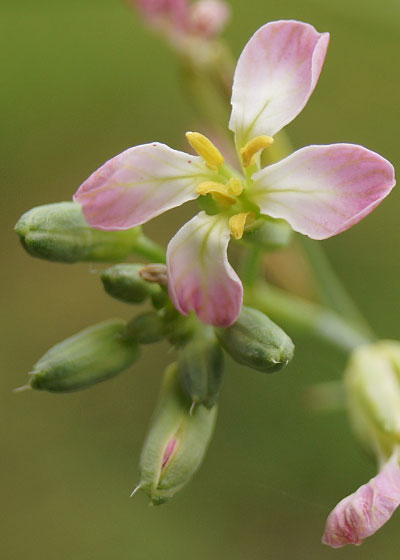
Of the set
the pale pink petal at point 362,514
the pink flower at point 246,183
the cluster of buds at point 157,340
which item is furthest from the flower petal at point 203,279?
the pale pink petal at point 362,514

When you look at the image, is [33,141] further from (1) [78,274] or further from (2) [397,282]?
(2) [397,282]

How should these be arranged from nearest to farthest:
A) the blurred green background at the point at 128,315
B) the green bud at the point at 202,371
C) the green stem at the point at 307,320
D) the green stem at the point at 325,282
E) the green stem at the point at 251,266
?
the green bud at the point at 202,371, the green stem at the point at 251,266, the green stem at the point at 307,320, the green stem at the point at 325,282, the blurred green background at the point at 128,315

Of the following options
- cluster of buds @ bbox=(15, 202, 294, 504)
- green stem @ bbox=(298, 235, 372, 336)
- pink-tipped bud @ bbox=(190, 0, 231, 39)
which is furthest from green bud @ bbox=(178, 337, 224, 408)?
pink-tipped bud @ bbox=(190, 0, 231, 39)

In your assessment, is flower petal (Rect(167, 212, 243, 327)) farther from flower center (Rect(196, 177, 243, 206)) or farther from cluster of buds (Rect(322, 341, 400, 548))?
cluster of buds (Rect(322, 341, 400, 548))

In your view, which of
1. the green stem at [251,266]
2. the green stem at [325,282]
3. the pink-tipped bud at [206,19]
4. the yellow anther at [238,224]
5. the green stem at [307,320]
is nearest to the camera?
the yellow anther at [238,224]

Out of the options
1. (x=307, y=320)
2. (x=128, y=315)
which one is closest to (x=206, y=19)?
(x=307, y=320)

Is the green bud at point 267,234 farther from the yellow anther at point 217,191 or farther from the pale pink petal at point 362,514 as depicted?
the pale pink petal at point 362,514
